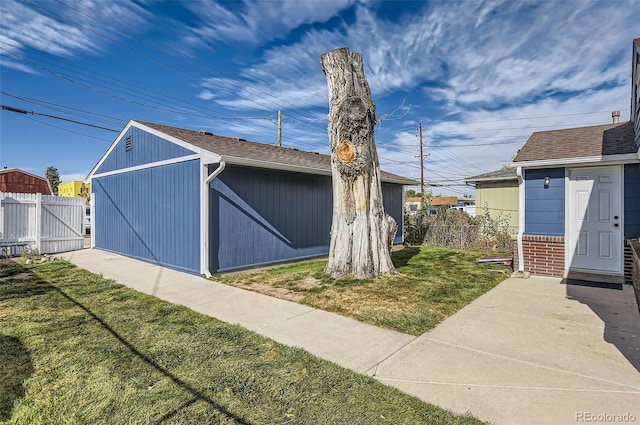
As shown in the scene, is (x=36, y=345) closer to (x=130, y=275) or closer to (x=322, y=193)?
(x=130, y=275)

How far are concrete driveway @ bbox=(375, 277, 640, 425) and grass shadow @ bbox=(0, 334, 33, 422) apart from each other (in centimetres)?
282

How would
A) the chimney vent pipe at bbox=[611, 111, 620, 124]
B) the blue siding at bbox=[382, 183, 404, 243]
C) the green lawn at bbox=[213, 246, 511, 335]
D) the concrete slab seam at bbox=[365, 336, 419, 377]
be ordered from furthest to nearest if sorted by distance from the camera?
the blue siding at bbox=[382, 183, 404, 243] → the chimney vent pipe at bbox=[611, 111, 620, 124] → the green lawn at bbox=[213, 246, 511, 335] → the concrete slab seam at bbox=[365, 336, 419, 377]

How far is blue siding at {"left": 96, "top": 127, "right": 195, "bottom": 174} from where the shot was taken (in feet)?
26.2

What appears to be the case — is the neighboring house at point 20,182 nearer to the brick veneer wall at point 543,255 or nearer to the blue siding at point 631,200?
the brick veneer wall at point 543,255

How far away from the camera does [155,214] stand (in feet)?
28.0

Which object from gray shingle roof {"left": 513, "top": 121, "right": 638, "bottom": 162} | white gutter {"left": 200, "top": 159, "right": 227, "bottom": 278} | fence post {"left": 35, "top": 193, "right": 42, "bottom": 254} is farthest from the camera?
fence post {"left": 35, "top": 193, "right": 42, "bottom": 254}

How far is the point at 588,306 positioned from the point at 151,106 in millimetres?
18195

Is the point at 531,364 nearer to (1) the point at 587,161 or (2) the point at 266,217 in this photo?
(1) the point at 587,161

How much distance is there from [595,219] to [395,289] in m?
4.42

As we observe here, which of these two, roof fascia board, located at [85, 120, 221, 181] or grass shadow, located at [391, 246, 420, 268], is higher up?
roof fascia board, located at [85, 120, 221, 181]

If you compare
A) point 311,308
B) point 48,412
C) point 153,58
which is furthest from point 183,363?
point 153,58

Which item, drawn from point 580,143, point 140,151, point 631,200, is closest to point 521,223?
point 631,200

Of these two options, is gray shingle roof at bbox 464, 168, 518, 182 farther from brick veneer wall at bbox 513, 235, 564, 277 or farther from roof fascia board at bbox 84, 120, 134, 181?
roof fascia board at bbox 84, 120, 134, 181

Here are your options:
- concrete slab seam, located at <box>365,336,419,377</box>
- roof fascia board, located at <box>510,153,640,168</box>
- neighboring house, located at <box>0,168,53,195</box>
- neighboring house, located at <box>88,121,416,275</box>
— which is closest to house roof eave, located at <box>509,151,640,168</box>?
roof fascia board, located at <box>510,153,640,168</box>
